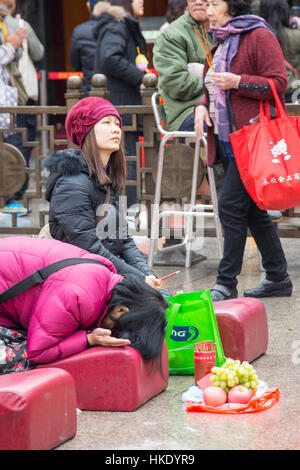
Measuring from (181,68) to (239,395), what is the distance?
363cm

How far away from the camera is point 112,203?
5250 mm

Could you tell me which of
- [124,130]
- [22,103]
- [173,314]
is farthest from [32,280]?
[22,103]

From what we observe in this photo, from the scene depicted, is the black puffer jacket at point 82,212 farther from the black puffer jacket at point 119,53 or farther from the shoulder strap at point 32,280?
the black puffer jacket at point 119,53

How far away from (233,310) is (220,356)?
0.37m

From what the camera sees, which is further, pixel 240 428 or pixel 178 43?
pixel 178 43

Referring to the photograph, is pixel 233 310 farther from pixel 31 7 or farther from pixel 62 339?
pixel 31 7

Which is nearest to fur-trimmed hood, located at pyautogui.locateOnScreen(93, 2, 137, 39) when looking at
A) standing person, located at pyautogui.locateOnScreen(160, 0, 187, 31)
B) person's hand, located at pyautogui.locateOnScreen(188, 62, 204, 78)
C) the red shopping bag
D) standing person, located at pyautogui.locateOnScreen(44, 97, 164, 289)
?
standing person, located at pyautogui.locateOnScreen(160, 0, 187, 31)

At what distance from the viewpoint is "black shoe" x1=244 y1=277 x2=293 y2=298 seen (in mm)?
6219

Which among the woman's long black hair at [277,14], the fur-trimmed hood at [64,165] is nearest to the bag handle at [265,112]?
the fur-trimmed hood at [64,165]

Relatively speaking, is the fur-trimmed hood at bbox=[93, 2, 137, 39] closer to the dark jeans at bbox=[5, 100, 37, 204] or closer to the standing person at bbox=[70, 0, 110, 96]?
the standing person at bbox=[70, 0, 110, 96]

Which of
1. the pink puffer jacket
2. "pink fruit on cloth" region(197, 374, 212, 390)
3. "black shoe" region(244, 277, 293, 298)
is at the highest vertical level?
the pink puffer jacket

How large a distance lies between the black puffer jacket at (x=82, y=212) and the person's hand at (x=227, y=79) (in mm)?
1100

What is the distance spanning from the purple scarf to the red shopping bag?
0.19 meters
